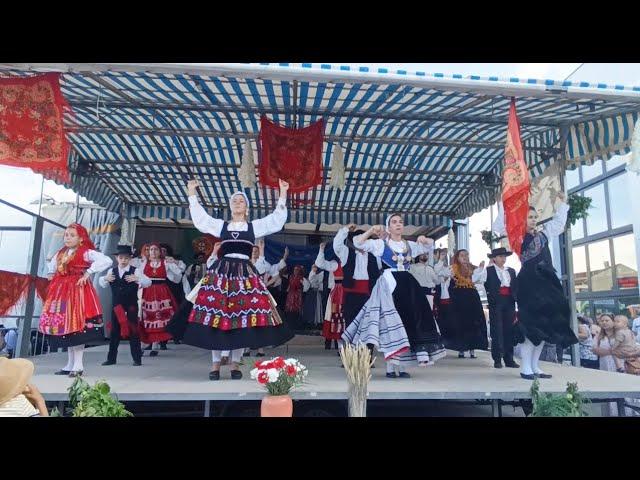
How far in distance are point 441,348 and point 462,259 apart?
2710mm

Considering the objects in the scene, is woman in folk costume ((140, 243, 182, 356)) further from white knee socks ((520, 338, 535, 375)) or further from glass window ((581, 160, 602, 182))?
glass window ((581, 160, 602, 182))

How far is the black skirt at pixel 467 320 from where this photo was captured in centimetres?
727

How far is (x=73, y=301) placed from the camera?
4.83m

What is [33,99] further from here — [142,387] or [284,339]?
[284,339]

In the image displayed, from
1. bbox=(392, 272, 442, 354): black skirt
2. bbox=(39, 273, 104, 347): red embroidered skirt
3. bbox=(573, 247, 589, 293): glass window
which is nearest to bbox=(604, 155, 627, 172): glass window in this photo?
bbox=(573, 247, 589, 293): glass window

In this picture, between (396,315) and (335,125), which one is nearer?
(396,315)

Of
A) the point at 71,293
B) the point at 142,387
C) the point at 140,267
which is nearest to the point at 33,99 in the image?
the point at 71,293

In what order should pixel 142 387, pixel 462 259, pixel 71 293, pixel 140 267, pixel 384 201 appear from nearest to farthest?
pixel 142 387
pixel 71 293
pixel 140 267
pixel 462 259
pixel 384 201

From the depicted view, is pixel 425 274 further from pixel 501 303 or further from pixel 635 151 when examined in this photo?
pixel 635 151

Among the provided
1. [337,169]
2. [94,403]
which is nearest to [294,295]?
[337,169]

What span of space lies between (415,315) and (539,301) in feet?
4.31

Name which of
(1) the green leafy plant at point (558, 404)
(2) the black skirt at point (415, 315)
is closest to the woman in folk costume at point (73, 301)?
(2) the black skirt at point (415, 315)

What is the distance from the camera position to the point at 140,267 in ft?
21.6
